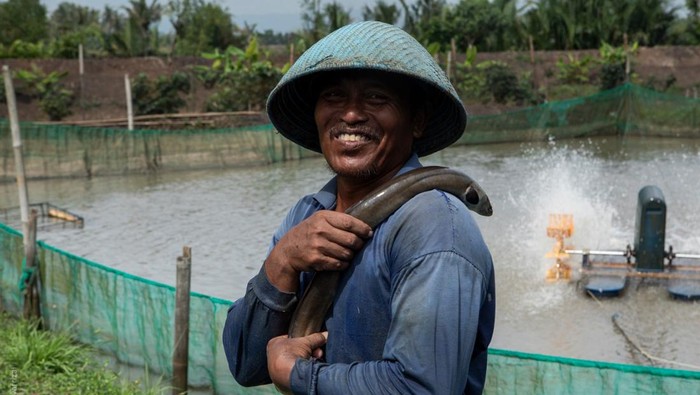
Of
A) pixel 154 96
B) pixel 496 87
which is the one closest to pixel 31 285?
pixel 154 96

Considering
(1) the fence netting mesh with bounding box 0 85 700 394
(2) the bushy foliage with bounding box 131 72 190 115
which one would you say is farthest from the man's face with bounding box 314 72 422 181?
(2) the bushy foliage with bounding box 131 72 190 115

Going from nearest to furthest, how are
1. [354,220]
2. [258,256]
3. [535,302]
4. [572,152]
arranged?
[354,220], [535,302], [258,256], [572,152]

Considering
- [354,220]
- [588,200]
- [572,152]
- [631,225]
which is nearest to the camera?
[354,220]

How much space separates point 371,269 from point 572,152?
21.6 meters

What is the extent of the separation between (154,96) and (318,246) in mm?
27589

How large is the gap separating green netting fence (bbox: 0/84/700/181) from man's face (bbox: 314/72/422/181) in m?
16.7

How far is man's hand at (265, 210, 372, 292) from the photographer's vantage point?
172cm

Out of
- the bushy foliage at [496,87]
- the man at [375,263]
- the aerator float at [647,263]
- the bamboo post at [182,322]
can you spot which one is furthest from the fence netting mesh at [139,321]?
the bushy foliage at [496,87]

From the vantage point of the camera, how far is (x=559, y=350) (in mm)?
8695

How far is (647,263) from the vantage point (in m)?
9.88

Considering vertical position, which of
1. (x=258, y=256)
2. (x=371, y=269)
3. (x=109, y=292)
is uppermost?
(x=371, y=269)

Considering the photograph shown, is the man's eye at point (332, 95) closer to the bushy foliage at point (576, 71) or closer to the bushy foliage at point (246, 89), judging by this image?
the bushy foliage at point (246, 89)

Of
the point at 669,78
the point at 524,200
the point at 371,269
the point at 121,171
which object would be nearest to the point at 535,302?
the point at 524,200

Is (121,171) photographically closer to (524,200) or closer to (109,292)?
(524,200)
